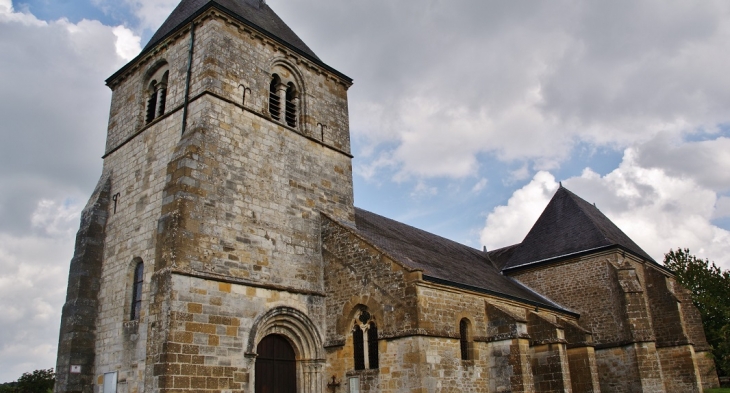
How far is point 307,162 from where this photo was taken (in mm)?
16656

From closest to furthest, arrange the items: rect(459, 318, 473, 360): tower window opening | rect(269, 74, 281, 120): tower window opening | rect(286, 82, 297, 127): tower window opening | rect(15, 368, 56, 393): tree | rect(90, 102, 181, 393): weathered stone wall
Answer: rect(90, 102, 181, 393): weathered stone wall → rect(459, 318, 473, 360): tower window opening → rect(269, 74, 281, 120): tower window opening → rect(286, 82, 297, 127): tower window opening → rect(15, 368, 56, 393): tree

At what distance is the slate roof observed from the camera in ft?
51.0

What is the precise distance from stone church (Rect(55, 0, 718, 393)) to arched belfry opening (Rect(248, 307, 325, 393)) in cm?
4

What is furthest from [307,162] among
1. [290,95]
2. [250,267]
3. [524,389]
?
[524,389]

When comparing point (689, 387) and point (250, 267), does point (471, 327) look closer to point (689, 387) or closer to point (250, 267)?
point (250, 267)

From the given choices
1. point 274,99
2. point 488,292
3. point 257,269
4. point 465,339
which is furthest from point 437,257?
point 274,99

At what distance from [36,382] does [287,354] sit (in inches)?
873

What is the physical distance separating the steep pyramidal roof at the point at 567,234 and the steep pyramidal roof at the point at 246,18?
12.2m

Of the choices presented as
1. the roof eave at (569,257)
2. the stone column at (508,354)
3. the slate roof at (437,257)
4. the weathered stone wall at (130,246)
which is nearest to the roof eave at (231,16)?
the weathered stone wall at (130,246)

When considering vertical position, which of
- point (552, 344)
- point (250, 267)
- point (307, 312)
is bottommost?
point (552, 344)

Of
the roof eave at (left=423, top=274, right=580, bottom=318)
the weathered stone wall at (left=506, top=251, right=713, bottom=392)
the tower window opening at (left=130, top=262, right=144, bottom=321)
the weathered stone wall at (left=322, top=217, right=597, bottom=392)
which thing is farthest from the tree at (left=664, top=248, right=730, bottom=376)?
the tower window opening at (left=130, top=262, right=144, bottom=321)

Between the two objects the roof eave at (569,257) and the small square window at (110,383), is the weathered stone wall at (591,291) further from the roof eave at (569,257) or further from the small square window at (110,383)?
the small square window at (110,383)

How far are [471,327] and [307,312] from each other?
449cm

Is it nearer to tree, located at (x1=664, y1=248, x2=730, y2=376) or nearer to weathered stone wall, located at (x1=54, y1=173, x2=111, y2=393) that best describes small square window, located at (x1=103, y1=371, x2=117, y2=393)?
weathered stone wall, located at (x1=54, y1=173, x2=111, y2=393)
